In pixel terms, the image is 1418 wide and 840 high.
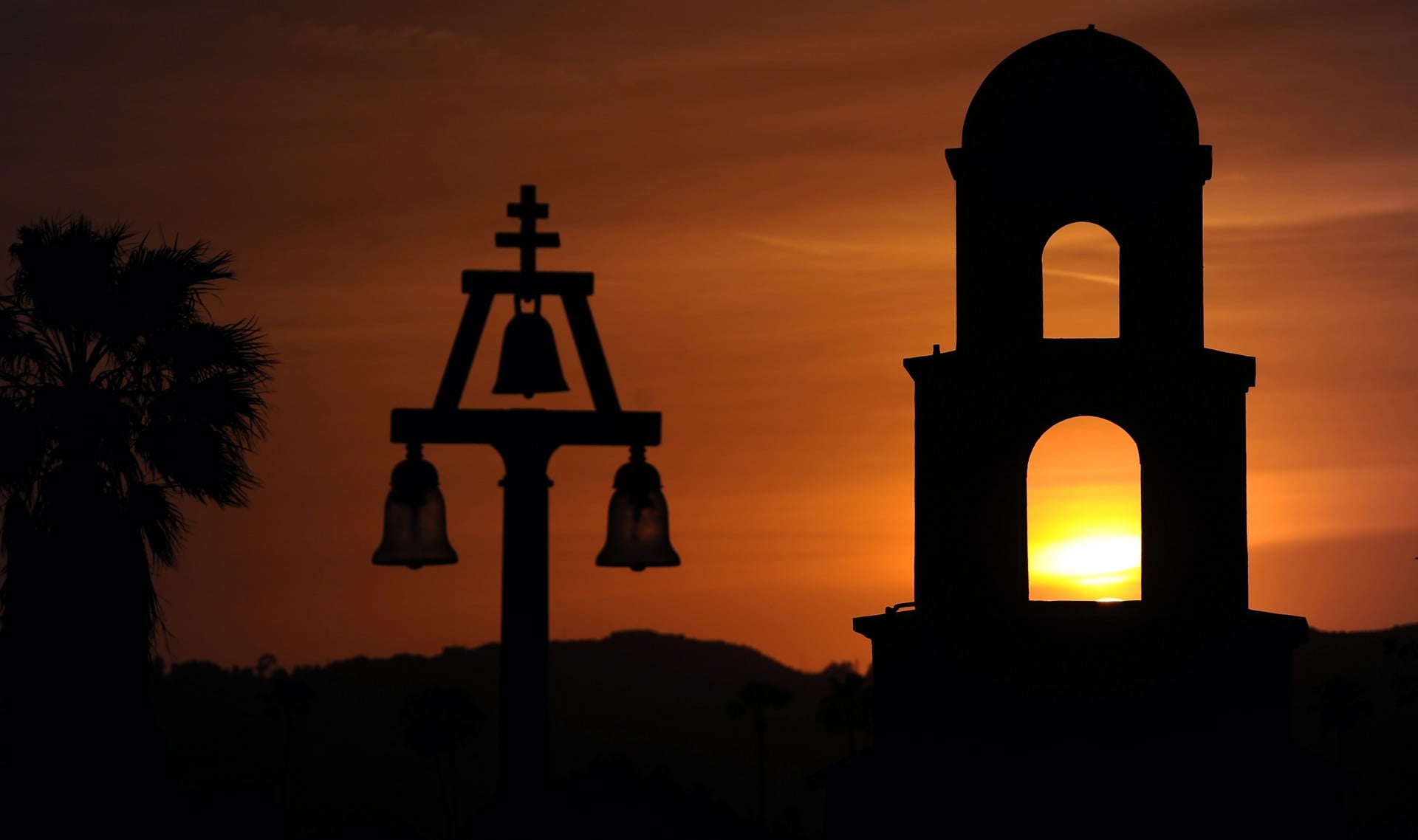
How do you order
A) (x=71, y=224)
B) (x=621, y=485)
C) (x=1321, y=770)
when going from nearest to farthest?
(x=621, y=485) → (x=1321, y=770) → (x=71, y=224)

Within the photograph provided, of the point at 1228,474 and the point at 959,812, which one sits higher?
the point at 1228,474

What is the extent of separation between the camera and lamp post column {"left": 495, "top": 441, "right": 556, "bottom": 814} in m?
10.4

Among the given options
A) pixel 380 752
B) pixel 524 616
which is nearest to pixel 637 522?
pixel 524 616

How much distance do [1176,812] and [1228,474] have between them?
342 centimetres

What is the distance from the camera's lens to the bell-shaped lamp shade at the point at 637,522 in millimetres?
10859

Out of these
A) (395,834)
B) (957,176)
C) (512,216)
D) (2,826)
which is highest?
(957,176)

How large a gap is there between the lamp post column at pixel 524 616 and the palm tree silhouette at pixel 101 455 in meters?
13.7

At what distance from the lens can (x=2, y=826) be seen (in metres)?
22.7

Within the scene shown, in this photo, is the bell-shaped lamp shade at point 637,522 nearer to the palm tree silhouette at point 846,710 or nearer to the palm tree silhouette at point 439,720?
the palm tree silhouette at point 439,720

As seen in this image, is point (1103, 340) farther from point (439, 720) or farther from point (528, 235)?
point (439, 720)

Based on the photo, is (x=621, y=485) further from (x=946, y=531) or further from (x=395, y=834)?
(x=395, y=834)

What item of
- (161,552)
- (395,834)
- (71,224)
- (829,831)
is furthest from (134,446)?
(395,834)

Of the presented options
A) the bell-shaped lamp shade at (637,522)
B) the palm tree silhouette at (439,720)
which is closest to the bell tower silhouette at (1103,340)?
the bell-shaped lamp shade at (637,522)

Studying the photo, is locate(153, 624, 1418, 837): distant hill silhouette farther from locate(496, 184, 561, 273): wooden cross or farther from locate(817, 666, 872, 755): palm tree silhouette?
locate(496, 184, 561, 273): wooden cross
